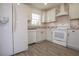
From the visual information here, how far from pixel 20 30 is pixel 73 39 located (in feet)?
4.48

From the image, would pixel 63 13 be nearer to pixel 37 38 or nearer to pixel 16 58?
pixel 37 38

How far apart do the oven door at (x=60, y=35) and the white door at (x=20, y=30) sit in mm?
1079

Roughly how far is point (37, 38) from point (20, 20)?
106 cm

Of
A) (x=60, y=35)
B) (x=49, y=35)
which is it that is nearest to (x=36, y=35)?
(x=49, y=35)

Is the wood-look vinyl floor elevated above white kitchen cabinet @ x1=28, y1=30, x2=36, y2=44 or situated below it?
below

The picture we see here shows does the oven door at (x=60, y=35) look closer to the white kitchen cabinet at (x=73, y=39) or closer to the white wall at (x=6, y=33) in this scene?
the white kitchen cabinet at (x=73, y=39)

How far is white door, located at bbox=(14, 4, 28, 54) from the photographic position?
1661 millimetres

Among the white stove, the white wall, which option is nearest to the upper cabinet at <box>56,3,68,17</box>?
the white stove

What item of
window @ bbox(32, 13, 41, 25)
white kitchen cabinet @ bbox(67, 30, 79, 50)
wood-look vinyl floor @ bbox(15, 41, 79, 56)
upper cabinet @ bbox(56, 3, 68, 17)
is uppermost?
upper cabinet @ bbox(56, 3, 68, 17)

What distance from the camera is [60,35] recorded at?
2.36 meters

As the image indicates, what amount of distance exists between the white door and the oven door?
Answer: 1.08m

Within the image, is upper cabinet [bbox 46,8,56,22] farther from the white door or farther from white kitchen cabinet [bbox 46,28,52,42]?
the white door

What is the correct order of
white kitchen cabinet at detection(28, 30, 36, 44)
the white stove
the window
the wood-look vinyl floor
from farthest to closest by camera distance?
the window < white kitchen cabinet at detection(28, 30, 36, 44) < the white stove < the wood-look vinyl floor

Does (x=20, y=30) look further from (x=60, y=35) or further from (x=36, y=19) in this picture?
(x=60, y=35)
